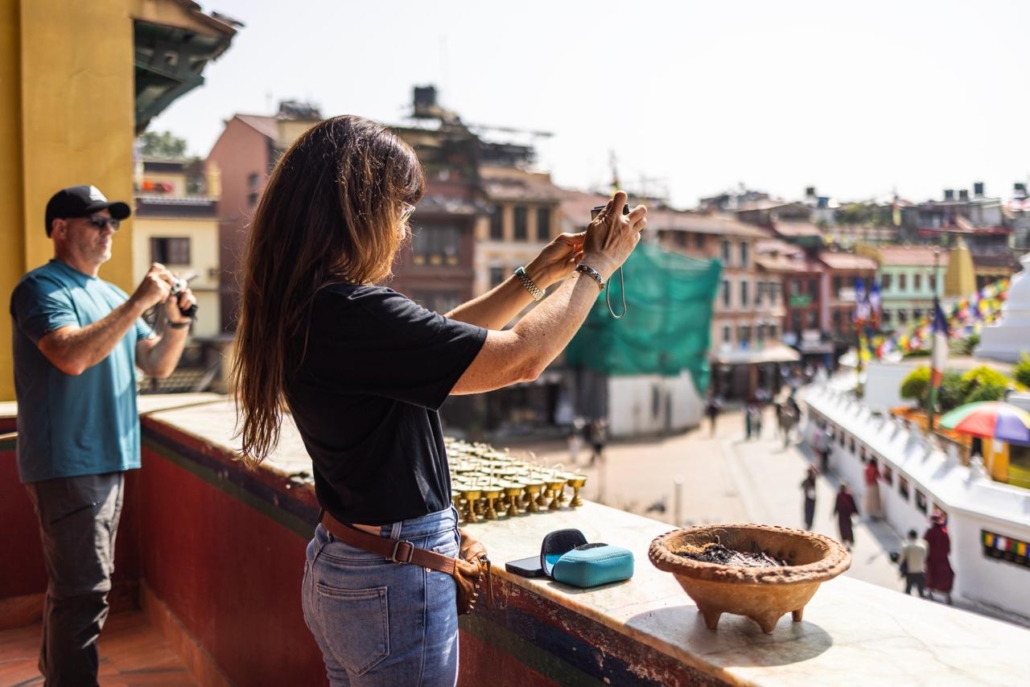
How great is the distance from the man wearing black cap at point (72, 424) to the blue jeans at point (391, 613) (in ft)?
5.25

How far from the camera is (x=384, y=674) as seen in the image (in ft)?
5.61

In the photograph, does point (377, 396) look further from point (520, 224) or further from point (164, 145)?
point (164, 145)

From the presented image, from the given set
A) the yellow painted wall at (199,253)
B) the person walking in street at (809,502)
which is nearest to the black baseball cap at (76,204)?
the person walking in street at (809,502)

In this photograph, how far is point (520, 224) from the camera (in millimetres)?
31141

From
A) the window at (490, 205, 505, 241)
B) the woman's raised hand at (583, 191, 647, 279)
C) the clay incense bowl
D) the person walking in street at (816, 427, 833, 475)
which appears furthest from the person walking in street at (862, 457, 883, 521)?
the woman's raised hand at (583, 191, 647, 279)

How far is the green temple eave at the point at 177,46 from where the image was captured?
19.2 ft

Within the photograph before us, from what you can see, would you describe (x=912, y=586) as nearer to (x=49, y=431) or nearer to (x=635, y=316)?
(x=49, y=431)

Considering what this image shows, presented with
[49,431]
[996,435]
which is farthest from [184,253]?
[49,431]

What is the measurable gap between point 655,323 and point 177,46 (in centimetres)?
2594

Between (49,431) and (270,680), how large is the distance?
46.5 inches

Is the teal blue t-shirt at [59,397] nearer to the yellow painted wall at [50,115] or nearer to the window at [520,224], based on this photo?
A: the yellow painted wall at [50,115]

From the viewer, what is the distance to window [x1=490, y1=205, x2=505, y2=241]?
100 feet

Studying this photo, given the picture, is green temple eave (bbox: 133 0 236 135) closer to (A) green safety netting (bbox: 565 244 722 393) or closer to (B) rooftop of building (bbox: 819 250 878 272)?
(A) green safety netting (bbox: 565 244 722 393)

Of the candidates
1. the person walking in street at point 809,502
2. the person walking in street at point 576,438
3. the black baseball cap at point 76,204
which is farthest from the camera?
the person walking in street at point 576,438
